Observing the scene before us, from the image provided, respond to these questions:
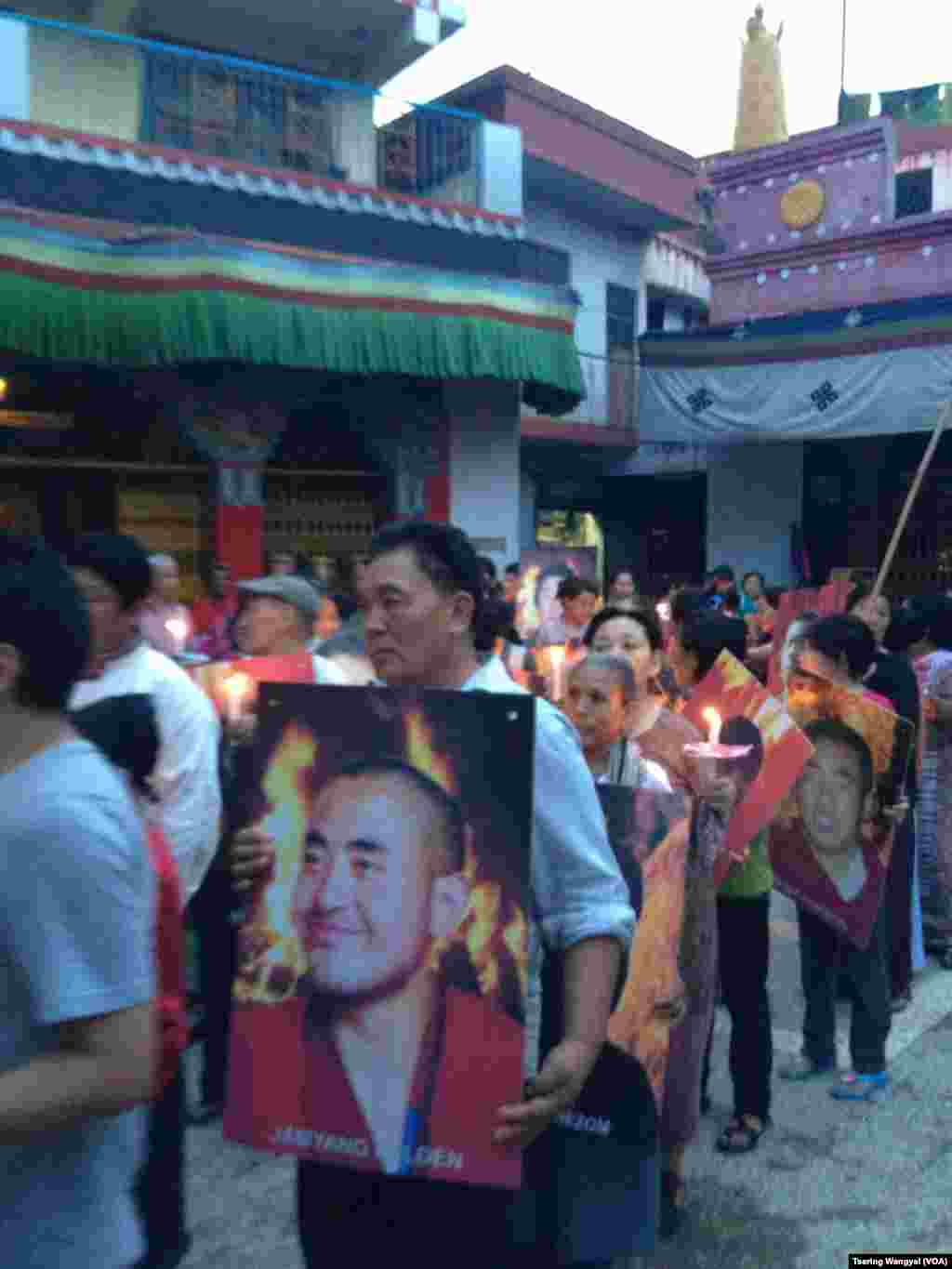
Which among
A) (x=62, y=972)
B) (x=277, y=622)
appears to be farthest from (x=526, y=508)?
(x=62, y=972)

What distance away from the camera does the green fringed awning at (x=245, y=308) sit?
938 cm

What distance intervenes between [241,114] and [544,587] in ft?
19.1

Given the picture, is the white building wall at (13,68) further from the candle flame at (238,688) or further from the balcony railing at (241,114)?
the candle flame at (238,688)

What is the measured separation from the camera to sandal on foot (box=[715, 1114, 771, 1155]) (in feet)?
12.6

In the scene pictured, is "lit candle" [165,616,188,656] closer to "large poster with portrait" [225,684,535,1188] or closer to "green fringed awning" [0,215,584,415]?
"large poster with portrait" [225,684,535,1188]

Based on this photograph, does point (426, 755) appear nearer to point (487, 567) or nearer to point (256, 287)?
point (487, 567)

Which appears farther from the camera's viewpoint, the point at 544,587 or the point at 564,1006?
the point at 544,587

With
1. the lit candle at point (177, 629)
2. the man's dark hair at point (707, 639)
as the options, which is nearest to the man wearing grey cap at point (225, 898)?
the lit candle at point (177, 629)

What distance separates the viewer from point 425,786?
1.68 metres

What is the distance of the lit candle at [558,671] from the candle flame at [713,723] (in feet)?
2.94

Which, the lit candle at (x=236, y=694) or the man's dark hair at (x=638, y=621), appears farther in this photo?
the man's dark hair at (x=638, y=621)

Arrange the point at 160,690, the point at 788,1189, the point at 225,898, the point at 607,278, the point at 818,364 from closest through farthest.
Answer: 1. the point at 160,690
2. the point at 788,1189
3. the point at 225,898
4. the point at 818,364
5. the point at 607,278

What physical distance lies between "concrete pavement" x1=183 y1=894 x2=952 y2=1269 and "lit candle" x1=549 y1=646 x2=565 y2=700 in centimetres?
141

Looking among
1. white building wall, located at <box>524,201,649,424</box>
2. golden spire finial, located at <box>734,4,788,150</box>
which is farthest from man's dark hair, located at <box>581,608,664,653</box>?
golden spire finial, located at <box>734,4,788,150</box>
